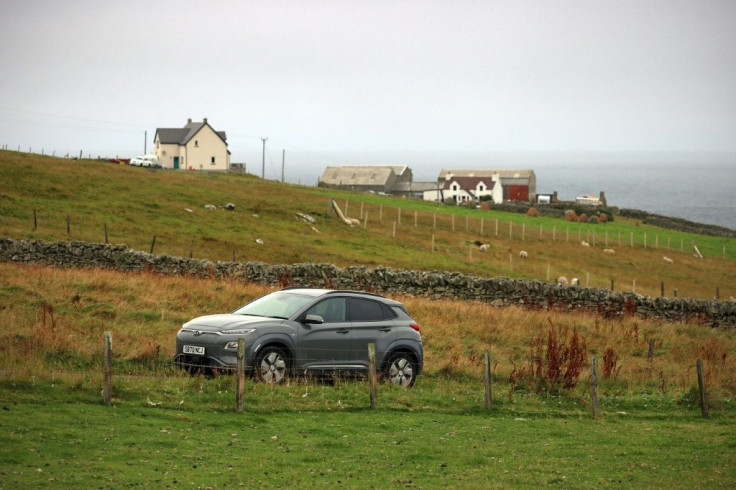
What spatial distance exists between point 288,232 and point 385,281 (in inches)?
928

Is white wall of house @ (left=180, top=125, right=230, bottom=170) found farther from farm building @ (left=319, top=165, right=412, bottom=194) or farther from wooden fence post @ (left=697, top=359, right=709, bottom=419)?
Result: wooden fence post @ (left=697, top=359, right=709, bottom=419)

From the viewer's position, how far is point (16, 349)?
66.8 feet

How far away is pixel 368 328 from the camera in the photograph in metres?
20.7

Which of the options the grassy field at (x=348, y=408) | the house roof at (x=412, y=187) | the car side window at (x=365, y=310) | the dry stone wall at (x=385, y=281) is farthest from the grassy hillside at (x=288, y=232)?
the house roof at (x=412, y=187)

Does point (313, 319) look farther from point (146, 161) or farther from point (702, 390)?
point (146, 161)

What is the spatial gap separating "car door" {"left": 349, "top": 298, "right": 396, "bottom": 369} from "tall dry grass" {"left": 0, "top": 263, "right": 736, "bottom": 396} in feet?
9.70

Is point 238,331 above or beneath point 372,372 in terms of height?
above

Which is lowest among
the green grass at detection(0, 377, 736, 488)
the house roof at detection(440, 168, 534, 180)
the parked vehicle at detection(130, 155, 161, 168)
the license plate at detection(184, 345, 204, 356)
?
the green grass at detection(0, 377, 736, 488)

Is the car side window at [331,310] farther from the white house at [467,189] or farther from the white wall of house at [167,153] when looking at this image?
the white house at [467,189]

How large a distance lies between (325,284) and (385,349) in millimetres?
16370

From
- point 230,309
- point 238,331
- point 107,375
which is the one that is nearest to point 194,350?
point 238,331

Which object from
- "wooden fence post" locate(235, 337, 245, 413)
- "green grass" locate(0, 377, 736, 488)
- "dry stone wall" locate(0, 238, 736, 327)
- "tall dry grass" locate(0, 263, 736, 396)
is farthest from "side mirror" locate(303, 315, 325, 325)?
"dry stone wall" locate(0, 238, 736, 327)

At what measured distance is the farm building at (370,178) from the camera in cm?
15612

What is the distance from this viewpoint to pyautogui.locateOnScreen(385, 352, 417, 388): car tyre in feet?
68.4
